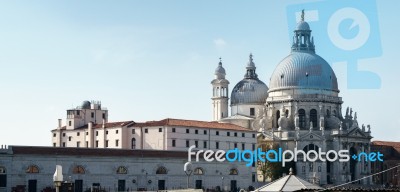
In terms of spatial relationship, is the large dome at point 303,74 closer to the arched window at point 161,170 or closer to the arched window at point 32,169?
the arched window at point 161,170

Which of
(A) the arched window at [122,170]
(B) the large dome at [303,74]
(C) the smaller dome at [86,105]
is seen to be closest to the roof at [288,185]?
(A) the arched window at [122,170]

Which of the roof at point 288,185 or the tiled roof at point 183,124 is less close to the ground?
the tiled roof at point 183,124

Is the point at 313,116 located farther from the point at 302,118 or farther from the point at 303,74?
the point at 303,74

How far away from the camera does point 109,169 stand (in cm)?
8012

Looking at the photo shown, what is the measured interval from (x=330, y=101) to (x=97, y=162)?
53.5 meters

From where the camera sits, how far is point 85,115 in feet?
351

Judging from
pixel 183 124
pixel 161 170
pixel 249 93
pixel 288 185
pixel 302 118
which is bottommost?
pixel 288 185

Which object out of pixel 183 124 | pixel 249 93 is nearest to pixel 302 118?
pixel 249 93

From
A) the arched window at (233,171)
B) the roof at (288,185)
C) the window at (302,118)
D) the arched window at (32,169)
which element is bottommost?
the roof at (288,185)

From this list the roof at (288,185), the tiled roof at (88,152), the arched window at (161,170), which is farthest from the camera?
the arched window at (161,170)

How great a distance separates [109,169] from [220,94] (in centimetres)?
5070

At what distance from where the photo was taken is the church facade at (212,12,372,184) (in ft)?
381

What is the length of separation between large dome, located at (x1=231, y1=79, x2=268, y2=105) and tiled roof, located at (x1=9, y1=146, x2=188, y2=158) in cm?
4308

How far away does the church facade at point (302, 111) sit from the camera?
116 metres
